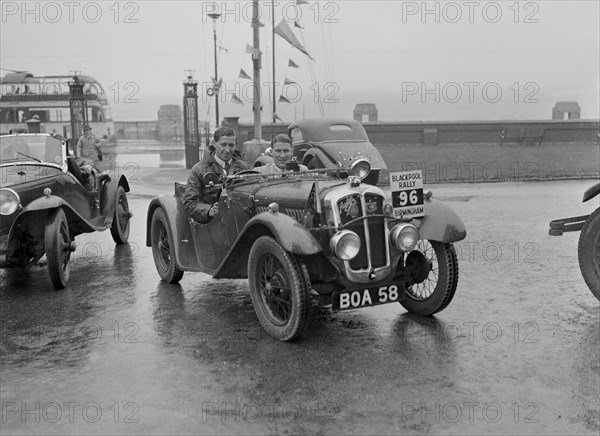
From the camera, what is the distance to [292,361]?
4.81 metres

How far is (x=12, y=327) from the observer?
229 inches

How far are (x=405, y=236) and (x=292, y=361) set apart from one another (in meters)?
1.29

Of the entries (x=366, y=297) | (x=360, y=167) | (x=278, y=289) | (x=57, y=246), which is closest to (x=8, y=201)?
(x=57, y=246)

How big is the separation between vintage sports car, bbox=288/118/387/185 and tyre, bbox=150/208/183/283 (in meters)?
8.78

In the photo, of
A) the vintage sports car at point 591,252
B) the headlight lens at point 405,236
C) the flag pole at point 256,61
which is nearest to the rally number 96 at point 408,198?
the headlight lens at point 405,236

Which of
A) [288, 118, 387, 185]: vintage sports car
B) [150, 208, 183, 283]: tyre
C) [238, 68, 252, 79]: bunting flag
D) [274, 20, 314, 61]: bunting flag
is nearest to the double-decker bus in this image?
[238, 68, 252, 79]: bunting flag

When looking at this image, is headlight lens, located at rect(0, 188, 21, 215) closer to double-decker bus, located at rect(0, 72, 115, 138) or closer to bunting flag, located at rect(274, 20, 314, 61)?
bunting flag, located at rect(274, 20, 314, 61)

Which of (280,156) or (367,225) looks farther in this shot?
(280,156)

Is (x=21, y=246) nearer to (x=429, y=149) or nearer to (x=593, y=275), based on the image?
(x=593, y=275)

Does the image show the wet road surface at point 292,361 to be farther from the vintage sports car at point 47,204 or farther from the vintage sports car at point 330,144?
the vintage sports car at point 330,144

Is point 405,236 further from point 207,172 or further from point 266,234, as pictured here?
point 207,172

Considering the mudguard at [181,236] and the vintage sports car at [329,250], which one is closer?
the vintage sports car at [329,250]

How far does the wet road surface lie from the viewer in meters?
3.88

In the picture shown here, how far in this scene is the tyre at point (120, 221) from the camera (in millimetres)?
9586
